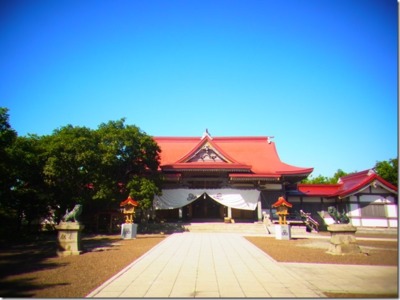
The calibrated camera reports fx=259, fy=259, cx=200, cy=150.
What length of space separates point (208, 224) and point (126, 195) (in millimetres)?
6455

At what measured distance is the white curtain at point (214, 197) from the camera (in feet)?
68.9

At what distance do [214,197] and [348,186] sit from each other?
13011mm

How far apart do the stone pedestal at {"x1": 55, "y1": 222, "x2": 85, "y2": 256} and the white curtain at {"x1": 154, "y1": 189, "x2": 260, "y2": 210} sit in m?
10.7

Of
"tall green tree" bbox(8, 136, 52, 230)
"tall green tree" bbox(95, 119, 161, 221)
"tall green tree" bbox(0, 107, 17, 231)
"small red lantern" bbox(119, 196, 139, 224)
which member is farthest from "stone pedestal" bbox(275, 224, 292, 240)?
"tall green tree" bbox(0, 107, 17, 231)

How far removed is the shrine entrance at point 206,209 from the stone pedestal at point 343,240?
1348cm

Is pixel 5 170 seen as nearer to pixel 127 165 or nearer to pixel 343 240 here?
pixel 127 165

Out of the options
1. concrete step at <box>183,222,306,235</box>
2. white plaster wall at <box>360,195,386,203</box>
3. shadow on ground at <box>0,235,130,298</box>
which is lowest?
shadow on ground at <box>0,235,130,298</box>

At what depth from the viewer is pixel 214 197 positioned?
21.1 m

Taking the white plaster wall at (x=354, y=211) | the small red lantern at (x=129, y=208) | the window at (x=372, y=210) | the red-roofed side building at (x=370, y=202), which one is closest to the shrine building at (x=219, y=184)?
the red-roofed side building at (x=370, y=202)

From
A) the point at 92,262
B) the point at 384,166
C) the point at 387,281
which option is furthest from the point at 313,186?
the point at 92,262

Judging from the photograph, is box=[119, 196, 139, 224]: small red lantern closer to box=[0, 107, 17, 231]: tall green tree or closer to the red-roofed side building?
box=[0, 107, 17, 231]: tall green tree

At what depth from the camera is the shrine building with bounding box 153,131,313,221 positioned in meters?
21.0

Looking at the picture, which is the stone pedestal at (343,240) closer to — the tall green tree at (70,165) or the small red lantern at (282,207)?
the small red lantern at (282,207)

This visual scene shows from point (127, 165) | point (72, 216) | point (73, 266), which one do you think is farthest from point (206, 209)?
point (73, 266)
